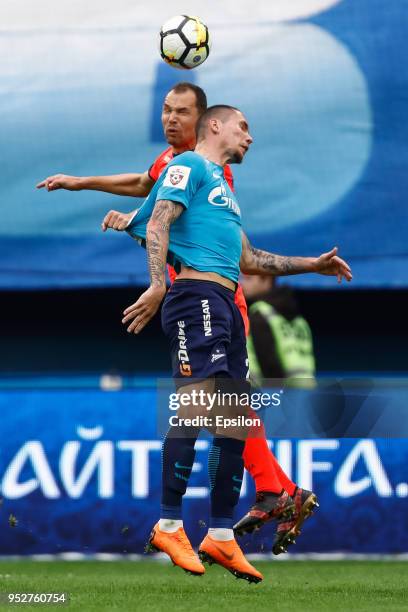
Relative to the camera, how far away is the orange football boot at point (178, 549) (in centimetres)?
543

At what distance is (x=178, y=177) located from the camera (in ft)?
18.4

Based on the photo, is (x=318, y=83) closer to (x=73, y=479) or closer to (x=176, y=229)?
(x=73, y=479)

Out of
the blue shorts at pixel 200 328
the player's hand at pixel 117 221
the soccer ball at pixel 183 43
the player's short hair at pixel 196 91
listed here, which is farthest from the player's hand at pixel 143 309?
the soccer ball at pixel 183 43

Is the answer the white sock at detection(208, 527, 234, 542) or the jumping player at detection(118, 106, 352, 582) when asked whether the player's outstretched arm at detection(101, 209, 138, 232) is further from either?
the white sock at detection(208, 527, 234, 542)

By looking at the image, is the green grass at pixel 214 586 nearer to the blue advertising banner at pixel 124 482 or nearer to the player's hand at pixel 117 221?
the blue advertising banner at pixel 124 482

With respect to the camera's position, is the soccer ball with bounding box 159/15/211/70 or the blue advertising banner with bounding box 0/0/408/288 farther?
the blue advertising banner with bounding box 0/0/408/288

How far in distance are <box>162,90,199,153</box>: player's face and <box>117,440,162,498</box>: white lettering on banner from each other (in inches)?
90.8

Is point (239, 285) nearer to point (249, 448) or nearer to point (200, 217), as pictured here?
point (200, 217)

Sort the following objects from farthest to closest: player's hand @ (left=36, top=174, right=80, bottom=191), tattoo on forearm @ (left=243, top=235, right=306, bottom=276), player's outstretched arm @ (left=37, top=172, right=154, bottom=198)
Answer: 1. player's outstretched arm @ (left=37, top=172, right=154, bottom=198)
2. player's hand @ (left=36, top=174, right=80, bottom=191)
3. tattoo on forearm @ (left=243, top=235, right=306, bottom=276)

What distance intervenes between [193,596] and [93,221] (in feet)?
21.9

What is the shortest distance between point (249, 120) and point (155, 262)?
6.74 metres

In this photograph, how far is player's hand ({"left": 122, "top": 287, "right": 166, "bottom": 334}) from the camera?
17.3 ft

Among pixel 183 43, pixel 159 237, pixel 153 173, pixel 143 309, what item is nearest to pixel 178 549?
pixel 143 309

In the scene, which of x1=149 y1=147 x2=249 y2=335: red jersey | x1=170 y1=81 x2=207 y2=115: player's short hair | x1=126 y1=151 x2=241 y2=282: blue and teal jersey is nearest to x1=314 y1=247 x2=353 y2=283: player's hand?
x1=149 y1=147 x2=249 y2=335: red jersey
